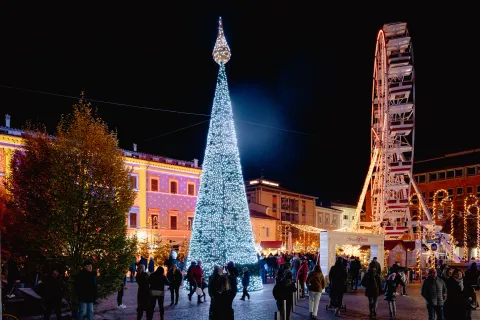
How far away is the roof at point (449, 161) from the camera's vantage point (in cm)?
7281

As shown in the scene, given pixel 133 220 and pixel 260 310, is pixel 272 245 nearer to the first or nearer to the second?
pixel 133 220

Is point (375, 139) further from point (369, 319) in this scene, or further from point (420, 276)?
point (369, 319)

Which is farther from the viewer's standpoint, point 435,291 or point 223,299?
point 435,291

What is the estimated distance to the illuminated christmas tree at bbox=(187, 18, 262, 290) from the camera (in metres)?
18.9

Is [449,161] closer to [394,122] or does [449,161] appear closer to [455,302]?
[394,122]

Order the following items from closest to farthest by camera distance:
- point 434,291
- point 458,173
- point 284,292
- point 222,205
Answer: point 284,292, point 434,291, point 222,205, point 458,173

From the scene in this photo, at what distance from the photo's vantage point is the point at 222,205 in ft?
62.5

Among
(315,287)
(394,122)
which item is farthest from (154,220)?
(315,287)

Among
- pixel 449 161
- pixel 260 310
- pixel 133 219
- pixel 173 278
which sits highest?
pixel 449 161

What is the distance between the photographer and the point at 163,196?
1710 inches

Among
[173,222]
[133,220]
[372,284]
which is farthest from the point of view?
[173,222]

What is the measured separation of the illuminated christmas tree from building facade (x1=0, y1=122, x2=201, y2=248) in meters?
20.1

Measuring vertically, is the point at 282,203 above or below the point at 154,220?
above

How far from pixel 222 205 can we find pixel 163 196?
25135mm
